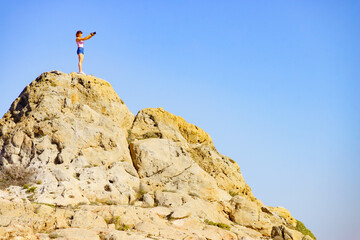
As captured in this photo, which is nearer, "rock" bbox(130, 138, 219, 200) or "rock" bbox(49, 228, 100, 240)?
"rock" bbox(49, 228, 100, 240)

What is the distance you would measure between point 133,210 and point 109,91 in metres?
11.8

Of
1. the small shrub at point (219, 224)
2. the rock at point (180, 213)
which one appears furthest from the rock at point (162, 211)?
the small shrub at point (219, 224)

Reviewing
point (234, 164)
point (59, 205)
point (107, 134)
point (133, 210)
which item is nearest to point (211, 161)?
point (234, 164)

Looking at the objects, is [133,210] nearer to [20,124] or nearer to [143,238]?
[143,238]

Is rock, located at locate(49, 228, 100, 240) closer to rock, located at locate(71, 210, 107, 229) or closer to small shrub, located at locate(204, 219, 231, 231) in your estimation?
rock, located at locate(71, 210, 107, 229)

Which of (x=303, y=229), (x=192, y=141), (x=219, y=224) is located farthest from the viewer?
(x=192, y=141)

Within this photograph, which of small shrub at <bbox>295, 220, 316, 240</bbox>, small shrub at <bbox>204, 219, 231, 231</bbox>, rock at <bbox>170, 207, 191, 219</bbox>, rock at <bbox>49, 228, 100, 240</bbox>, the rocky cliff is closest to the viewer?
rock at <bbox>49, 228, 100, 240</bbox>

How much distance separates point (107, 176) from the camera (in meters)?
26.5

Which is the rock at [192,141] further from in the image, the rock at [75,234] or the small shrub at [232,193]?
the rock at [75,234]

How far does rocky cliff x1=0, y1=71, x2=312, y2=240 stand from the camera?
2138 centimetres

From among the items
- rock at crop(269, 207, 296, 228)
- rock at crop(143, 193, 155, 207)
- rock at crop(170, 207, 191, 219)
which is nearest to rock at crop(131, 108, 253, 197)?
rock at crop(269, 207, 296, 228)

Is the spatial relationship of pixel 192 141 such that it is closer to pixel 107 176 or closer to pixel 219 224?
pixel 107 176

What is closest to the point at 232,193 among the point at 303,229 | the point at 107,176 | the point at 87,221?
the point at 303,229

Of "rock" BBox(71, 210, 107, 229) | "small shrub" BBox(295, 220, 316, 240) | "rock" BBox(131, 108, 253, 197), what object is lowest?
"rock" BBox(71, 210, 107, 229)
